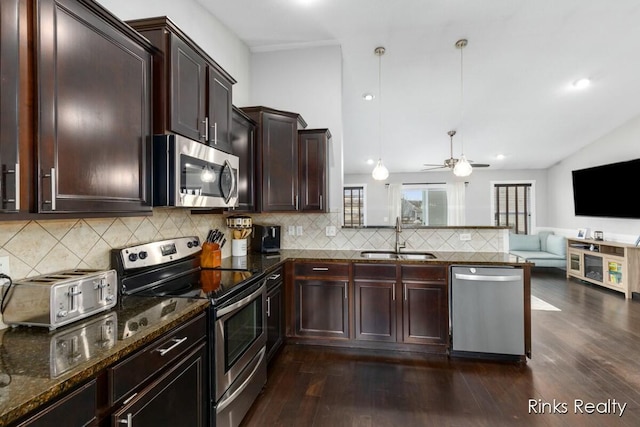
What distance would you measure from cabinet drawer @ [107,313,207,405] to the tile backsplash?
0.60 metres

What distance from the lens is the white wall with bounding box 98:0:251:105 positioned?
1963 mm

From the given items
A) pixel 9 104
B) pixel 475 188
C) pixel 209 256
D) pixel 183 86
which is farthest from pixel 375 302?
pixel 475 188

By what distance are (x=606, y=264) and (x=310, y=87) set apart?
542 cm

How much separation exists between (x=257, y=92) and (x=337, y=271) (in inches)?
93.2

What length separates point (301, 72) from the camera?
3656mm

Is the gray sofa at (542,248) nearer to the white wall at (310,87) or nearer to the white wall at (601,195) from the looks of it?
the white wall at (601,195)

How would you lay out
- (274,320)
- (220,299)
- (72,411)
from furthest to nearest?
(274,320) → (220,299) → (72,411)

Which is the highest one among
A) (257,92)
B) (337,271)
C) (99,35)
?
Result: (257,92)

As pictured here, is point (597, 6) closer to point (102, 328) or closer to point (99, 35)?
point (99, 35)

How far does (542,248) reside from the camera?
6.98 metres

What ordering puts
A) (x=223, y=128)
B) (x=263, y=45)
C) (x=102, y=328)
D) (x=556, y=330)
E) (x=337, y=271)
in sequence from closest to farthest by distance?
(x=102, y=328), (x=223, y=128), (x=337, y=271), (x=556, y=330), (x=263, y=45)

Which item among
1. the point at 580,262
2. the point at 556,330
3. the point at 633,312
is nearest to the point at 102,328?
the point at 556,330

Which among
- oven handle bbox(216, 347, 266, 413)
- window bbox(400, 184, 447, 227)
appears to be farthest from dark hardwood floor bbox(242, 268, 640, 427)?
window bbox(400, 184, 447, 227)

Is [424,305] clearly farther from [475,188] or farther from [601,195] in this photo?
[475,188]
